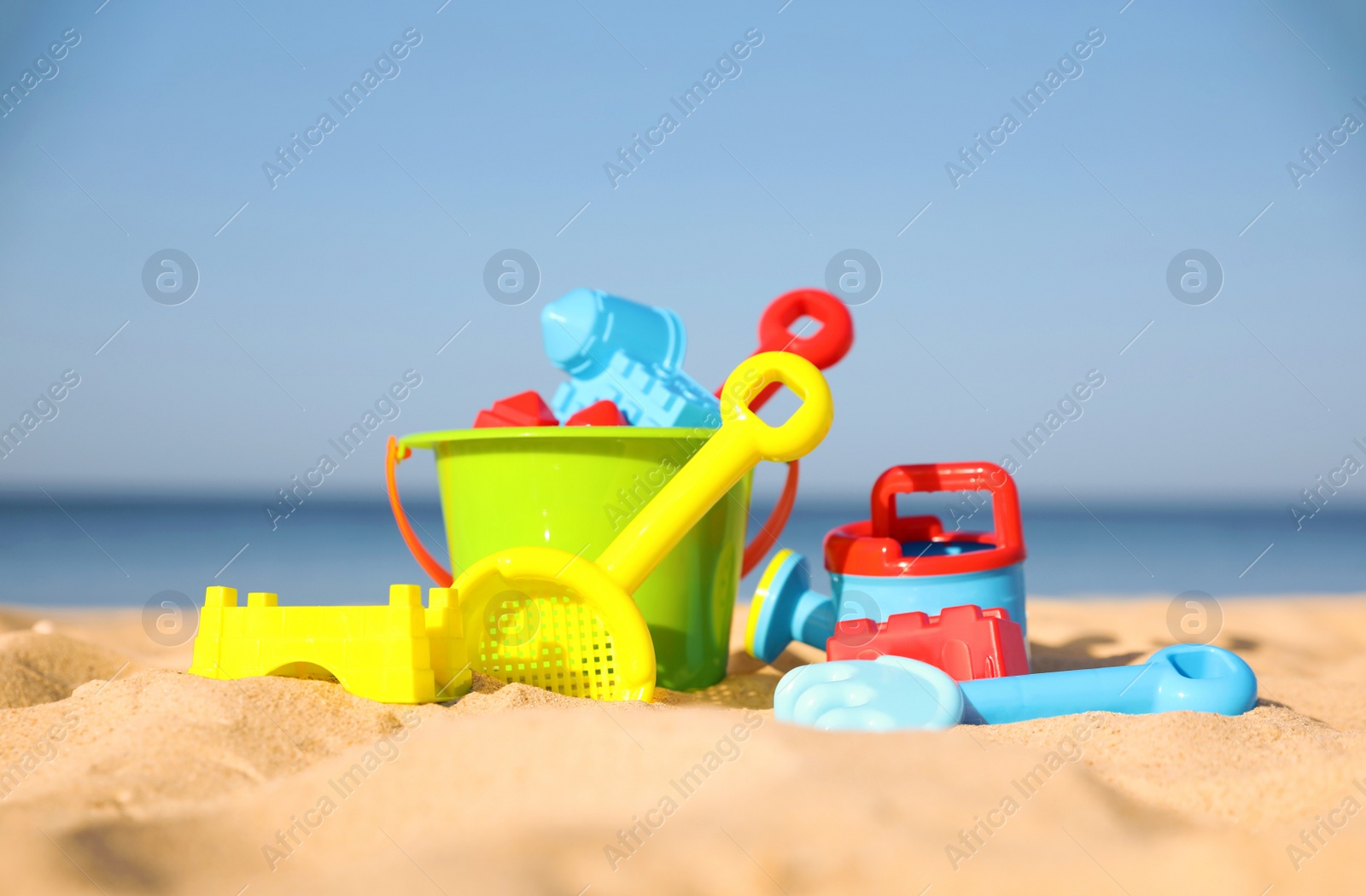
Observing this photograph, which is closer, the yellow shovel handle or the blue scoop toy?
the blue scoop toy

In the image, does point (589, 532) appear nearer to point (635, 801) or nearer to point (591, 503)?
point (591, 503)

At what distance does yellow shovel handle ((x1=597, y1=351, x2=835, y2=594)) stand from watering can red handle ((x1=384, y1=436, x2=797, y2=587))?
0.27 meters

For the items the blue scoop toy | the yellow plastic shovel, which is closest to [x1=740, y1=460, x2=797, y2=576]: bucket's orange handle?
the yellow plastic shovel

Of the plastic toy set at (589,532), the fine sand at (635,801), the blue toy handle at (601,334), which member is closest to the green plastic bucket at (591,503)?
the plastic toy set at (589,532)

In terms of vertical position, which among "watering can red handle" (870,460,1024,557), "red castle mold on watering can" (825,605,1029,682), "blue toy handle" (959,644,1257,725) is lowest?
"blue toy handle" (959,644,1257,725)

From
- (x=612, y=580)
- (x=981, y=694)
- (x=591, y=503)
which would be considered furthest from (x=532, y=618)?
(x=981, y=694)

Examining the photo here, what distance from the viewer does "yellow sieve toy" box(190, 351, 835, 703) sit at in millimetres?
1458

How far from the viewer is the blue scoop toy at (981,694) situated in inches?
50.6

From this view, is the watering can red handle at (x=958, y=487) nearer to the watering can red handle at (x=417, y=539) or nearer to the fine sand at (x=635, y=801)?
the watering can red handle at (x=417, y=539)

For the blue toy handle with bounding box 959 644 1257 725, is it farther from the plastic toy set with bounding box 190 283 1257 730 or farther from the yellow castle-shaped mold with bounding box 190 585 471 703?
the yellow castle-shaped mold with bounding box 190 585 471 703

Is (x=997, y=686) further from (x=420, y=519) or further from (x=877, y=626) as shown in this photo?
(x=420, y=519)

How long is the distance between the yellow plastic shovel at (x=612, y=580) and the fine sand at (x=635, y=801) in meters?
0.23

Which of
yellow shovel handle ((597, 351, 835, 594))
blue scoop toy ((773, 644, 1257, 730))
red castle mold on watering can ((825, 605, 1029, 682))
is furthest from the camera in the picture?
yellow shovel handle ((597, 351, 835, 594))

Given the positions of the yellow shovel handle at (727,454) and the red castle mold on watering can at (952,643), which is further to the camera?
the yellow shovel handle at (727,454)
